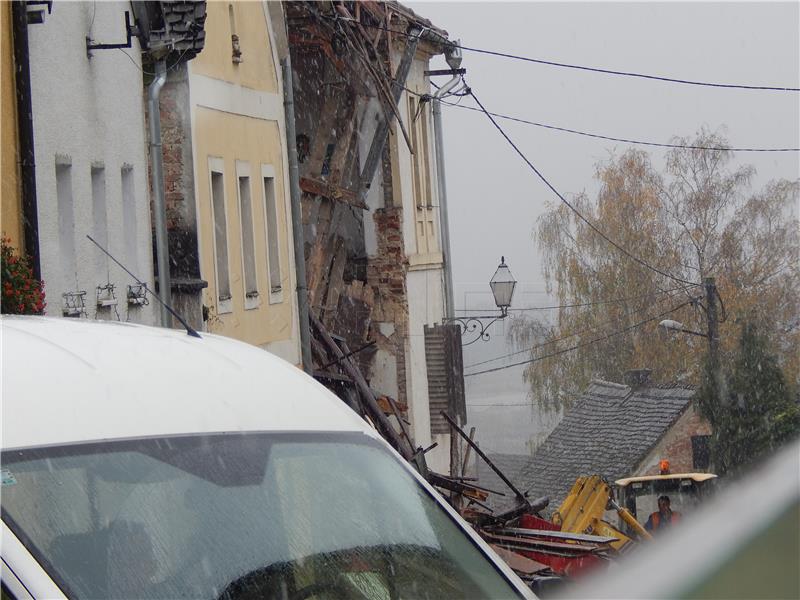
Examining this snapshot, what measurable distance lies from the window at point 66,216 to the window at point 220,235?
4.20 meters

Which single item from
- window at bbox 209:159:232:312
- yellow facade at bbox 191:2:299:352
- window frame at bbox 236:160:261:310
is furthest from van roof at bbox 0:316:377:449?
window frame at bbox 236:160:261:310

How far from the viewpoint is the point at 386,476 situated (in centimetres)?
350

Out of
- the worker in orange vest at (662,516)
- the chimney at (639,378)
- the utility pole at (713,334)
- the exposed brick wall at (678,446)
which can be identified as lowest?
the exposed brick wall at (678,446)

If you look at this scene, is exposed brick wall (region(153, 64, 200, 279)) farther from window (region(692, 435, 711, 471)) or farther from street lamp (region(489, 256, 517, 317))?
window (region(692, 435, 711, 471))

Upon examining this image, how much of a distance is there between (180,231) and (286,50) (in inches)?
216

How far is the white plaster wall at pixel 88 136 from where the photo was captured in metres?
11.0

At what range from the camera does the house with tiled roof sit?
3322 cm

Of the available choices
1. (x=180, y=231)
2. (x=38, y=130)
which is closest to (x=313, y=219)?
(x=180, y=231)

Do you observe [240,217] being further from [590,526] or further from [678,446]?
[678,446]

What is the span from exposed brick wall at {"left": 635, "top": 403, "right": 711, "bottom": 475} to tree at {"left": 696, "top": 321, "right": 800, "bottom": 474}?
3.20 m

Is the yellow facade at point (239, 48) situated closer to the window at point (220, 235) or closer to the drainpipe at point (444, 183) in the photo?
the window at point (220, 235)

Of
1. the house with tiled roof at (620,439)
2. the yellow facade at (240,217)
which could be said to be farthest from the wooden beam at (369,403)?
the house with tiled roof at (620,439)

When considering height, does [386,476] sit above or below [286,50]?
below

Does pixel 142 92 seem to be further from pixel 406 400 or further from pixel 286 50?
pixel 406 400
